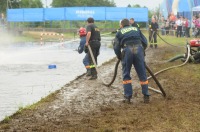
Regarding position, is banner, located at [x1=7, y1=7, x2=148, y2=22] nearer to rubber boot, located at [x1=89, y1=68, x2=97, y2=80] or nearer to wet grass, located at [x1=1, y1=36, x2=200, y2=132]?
rubber boot, located at [x1=89, y1=68, x2=97, y2=80]

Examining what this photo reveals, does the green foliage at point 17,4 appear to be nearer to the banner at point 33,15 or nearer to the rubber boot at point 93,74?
the banner at point 33,15

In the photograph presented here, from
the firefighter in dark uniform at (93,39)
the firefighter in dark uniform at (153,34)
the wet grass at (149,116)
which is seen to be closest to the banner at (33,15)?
the firefighter in dark uniform at (153,34)

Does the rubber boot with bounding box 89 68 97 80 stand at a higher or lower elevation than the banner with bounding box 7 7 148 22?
lower

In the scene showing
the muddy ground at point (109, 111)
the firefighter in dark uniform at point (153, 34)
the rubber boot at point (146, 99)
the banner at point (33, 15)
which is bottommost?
the muddy ground at point (109, 111)

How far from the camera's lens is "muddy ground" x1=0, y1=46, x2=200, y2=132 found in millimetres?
7125

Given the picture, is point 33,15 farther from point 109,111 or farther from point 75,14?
point 109,111

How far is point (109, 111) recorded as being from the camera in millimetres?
8430

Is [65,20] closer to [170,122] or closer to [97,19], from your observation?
[97,19]

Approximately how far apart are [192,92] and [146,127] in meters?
3.83

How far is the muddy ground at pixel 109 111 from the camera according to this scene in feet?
23.4

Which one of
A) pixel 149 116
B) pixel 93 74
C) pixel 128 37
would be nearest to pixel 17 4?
pixel 93 74

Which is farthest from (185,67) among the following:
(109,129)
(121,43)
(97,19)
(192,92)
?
(97,19)

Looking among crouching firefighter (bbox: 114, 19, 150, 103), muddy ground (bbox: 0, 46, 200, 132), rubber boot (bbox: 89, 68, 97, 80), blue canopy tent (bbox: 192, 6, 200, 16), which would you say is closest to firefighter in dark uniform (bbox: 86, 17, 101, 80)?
rubber boot (bbox: 89, 68, 97, 80)

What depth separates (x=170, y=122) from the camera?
7312 mm
